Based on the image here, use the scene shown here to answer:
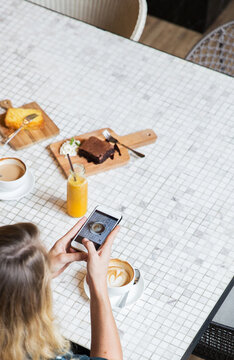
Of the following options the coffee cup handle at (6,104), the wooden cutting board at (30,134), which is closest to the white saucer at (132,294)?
the wooden cutting board at (30,134)

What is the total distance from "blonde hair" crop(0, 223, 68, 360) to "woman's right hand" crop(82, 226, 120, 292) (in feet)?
0.72

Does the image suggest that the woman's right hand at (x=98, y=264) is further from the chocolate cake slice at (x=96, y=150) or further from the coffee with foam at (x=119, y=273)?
the chocolate cake slice at (x=96, y=150)

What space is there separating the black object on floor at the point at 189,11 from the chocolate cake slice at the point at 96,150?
242 centimetres

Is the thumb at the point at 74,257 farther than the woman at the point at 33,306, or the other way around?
the thumb at the point at 74,257

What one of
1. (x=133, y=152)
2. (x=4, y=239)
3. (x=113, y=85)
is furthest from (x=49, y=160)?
(x=4, y=239)

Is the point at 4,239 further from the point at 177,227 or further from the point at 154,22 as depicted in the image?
the point at 154,22

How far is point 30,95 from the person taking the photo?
2.45 m

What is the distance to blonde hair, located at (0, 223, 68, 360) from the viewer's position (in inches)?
55.4

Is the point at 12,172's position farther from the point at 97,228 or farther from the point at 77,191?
the point at 97,228

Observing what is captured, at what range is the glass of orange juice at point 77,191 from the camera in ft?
6.53

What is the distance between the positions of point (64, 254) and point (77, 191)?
0.24m

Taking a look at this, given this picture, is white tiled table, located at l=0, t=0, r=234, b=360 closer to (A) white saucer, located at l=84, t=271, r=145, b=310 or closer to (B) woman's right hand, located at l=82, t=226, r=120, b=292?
(A) white saucer, located at l=84, t=271, r=145, b=310

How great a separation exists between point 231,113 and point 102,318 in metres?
1.10

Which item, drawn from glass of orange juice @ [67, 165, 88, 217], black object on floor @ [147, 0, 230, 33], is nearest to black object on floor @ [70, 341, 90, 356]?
glass of orange juice @ [67, 165, 88, 217]
